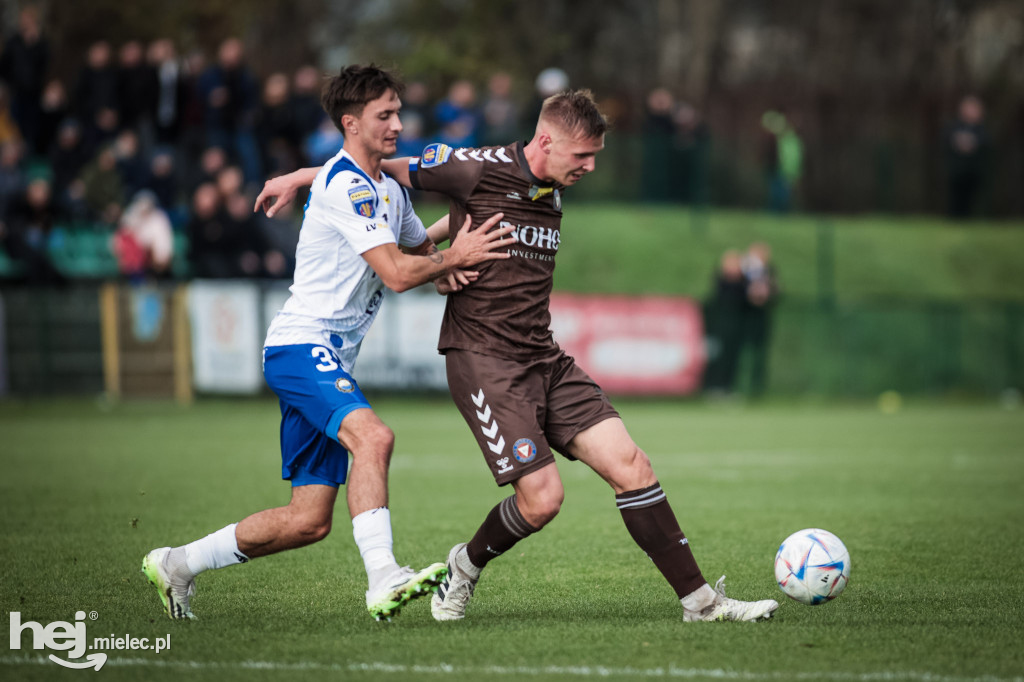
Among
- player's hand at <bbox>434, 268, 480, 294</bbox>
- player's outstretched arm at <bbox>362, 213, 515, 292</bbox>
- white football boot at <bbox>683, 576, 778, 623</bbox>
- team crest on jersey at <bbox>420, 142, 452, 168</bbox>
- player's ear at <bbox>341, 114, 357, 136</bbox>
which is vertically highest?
player's ear at <bbox>341, 114, 357, 136</bbox>

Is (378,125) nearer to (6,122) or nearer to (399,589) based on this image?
(399,589)

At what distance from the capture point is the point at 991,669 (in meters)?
4.46

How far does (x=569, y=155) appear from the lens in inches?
212

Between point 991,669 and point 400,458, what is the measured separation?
8.28 metres

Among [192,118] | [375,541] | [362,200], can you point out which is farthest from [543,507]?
[192,118]

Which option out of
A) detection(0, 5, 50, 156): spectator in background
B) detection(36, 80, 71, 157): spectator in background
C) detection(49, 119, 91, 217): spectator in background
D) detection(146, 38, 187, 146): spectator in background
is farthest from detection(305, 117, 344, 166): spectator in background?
detection(0, 5, 50, 156): spectator in background

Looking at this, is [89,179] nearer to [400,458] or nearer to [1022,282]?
[400,458]

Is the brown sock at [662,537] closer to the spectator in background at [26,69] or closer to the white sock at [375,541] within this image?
the white sock at [375,541]

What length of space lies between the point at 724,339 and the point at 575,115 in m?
14.6

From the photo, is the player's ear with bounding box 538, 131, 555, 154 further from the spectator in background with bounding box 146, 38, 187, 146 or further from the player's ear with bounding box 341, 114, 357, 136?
the spectator in background with bounding box 146, 38, 187, 146

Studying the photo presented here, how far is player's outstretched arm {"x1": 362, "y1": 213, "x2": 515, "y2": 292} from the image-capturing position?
523cm

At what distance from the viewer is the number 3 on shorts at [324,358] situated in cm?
529

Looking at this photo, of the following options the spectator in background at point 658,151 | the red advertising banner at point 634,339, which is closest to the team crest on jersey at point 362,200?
the red advertising banner at point 634,339

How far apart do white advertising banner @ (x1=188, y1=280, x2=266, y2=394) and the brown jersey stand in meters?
12.5
